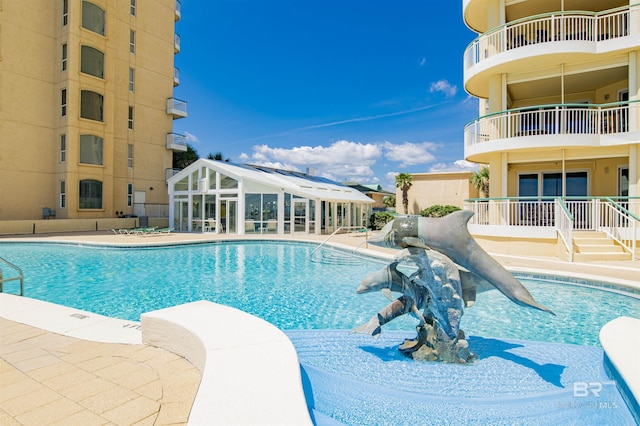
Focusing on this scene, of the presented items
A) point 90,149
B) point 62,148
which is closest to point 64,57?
point 62,148

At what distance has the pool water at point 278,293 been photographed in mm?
5645

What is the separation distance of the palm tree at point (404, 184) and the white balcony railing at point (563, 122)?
1198 cm

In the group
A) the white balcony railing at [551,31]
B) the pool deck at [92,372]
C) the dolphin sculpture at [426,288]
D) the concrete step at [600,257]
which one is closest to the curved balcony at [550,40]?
the white balcony railing at [551,31]

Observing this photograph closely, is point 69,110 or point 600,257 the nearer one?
point 600,257

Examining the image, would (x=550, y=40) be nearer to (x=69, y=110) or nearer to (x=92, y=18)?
(x=69, y=110)

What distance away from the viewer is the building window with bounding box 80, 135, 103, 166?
21.4 metres

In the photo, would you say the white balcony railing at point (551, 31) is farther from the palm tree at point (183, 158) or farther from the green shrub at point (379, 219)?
the palm tree at point (183, 158)

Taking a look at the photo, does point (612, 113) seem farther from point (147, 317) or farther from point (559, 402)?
point (147, 317)

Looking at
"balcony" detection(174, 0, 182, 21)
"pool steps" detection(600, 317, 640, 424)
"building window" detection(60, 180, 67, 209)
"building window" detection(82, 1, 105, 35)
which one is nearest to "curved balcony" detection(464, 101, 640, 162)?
"pool steps" detection(600, 317, 640, 424)

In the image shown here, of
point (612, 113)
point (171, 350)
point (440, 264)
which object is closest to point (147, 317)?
point (171, 350)

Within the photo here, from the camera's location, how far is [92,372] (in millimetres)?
2838

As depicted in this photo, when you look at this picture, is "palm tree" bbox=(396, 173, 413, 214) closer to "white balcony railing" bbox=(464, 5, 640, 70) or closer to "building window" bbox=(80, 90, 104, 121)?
"white balcony railing" bbox=(464, 5, 640, 70)

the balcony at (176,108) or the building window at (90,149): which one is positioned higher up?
the balcony at (176,108)

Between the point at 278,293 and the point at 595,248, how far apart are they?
31.0 ft
